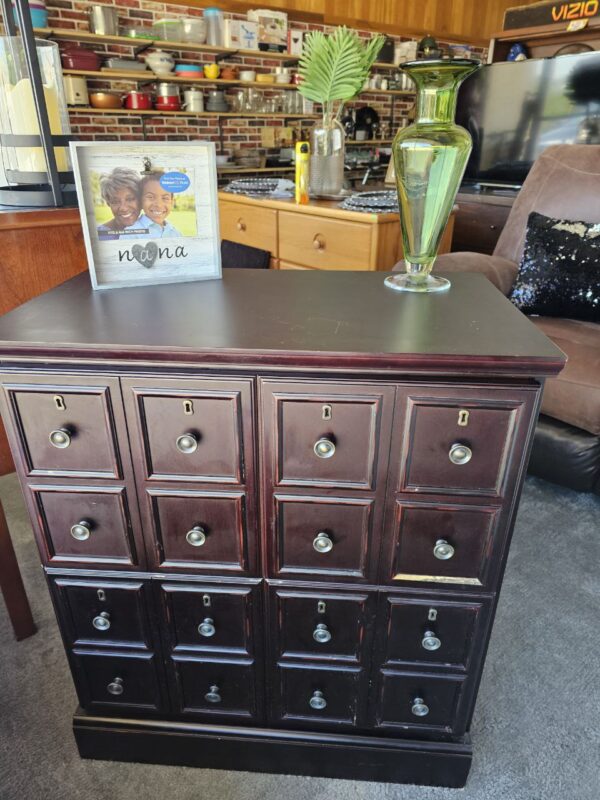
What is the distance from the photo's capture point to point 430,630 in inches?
36.7

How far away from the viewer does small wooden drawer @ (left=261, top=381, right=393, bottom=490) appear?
30.2 inches

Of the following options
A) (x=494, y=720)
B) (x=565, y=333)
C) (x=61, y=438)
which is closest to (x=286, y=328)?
(x=61, y=438)

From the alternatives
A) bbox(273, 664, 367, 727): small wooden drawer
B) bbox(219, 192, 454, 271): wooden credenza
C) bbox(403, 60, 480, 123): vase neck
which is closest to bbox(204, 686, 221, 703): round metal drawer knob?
bbox(273, 664, 367, 727): small wooden drawer

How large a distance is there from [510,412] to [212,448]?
0.43 m

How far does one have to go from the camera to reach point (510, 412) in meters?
0.76

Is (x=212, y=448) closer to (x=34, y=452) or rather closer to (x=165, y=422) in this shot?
(x=165, y=422)

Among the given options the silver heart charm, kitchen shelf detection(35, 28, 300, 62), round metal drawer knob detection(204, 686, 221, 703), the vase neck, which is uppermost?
kitchen shelf detection(35, 28, 300, 62)

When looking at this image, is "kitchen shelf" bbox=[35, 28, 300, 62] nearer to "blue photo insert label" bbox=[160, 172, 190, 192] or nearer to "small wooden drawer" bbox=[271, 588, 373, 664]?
"blue photo insert label" bbox=[160, 172, 190, 192]

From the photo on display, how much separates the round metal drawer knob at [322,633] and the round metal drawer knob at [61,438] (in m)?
0.52

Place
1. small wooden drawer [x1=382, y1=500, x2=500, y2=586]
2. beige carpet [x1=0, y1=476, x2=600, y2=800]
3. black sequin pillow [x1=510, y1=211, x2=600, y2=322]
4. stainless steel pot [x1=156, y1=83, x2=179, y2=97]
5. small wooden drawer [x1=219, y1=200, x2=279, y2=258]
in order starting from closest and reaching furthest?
small wooden drawer [x1=382, y1=500, x2=500, y2=586], beige carpet [x1=0, y1=476, x2=600, y2=800], black sequin pillow [x1=510, y1=211, x2=600, y2=322], small wooden drawer [x1=219, y1=200, x2=279, y2=258], stainless steel pot [x1=156, y1=83, x2=179, y2=97]

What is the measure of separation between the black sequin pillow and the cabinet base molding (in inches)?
55.0

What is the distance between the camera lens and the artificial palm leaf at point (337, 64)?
1.88 metres

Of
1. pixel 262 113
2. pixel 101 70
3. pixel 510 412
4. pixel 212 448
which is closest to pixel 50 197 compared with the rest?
pixel 212 448

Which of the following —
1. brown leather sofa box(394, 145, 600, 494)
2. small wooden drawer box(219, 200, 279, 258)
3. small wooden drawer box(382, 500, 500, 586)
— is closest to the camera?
small wooden drawer box(382, 500, 500, 586)
